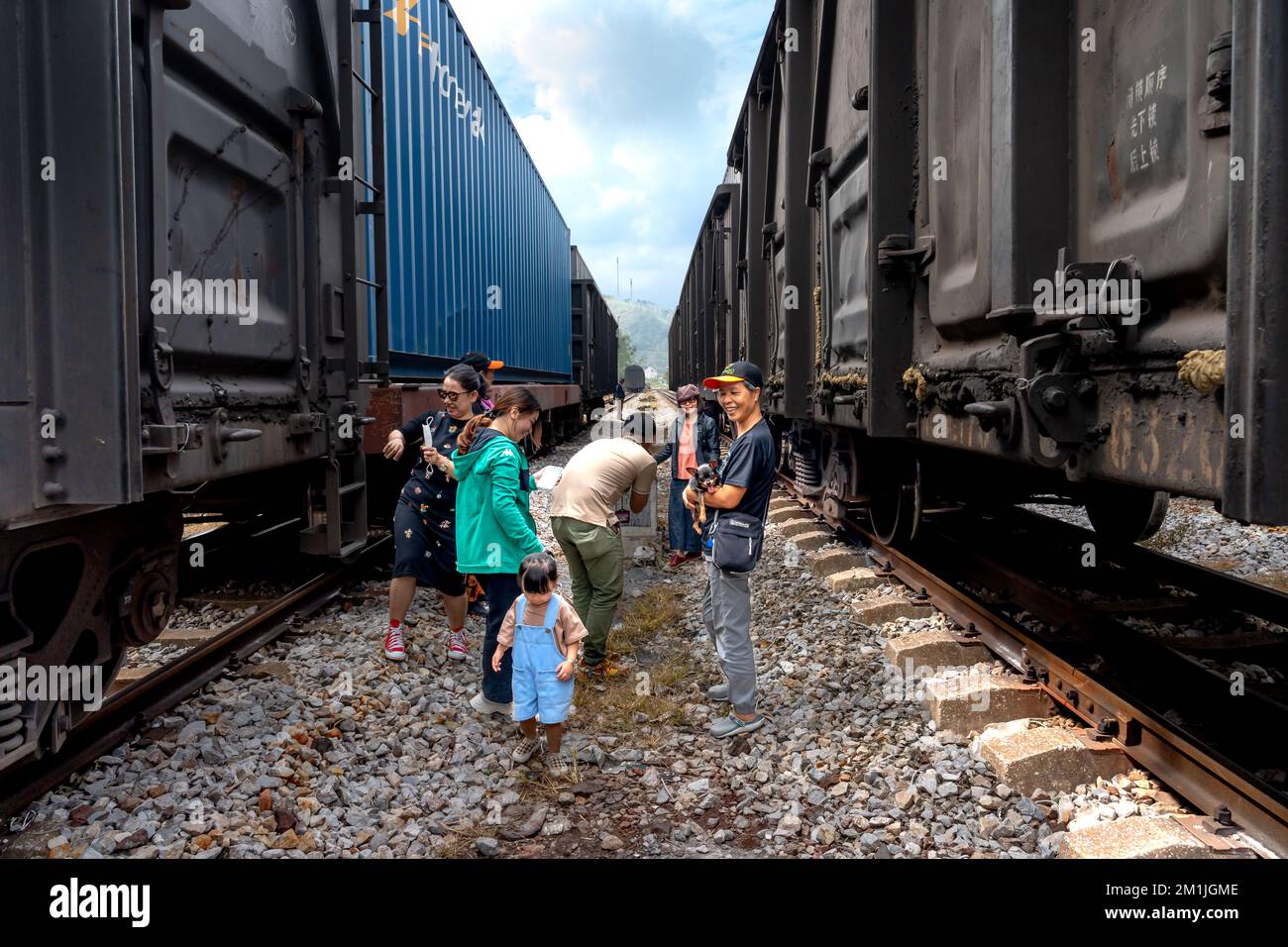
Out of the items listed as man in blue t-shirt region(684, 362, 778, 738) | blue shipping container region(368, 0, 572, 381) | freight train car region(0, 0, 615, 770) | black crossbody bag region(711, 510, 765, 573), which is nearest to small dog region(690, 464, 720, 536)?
man in blue t-shirt region(684, 362, 778, 738)

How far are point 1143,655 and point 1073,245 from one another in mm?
2310

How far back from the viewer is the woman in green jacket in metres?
4.00

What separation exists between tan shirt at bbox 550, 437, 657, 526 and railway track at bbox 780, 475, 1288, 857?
194 centimetres

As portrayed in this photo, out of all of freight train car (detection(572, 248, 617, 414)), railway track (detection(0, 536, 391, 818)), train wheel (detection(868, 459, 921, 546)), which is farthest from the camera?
freight train car (detection(572, 248, 617, 414))

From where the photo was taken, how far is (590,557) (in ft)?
15.7

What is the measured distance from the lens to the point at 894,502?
6.62m

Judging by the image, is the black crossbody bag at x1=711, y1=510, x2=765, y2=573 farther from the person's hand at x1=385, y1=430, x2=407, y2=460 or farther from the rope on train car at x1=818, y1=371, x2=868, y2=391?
the person's hand at x1=385, y1=430, x2=407, y2=460

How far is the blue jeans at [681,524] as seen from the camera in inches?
311

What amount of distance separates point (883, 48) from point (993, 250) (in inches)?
77.4

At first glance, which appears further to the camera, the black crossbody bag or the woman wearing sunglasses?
the woman wearing sunglasses

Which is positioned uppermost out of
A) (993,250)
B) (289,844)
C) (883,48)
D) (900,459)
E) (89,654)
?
(883,48)

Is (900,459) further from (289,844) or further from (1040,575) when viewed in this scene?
(289,844)

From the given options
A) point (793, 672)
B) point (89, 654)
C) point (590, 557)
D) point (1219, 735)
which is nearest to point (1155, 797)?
point (1219, 735)

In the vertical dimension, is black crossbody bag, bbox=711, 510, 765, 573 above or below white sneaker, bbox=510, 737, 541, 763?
above
